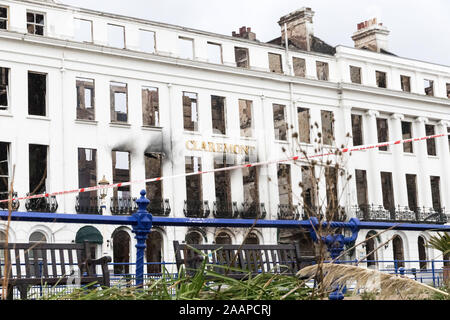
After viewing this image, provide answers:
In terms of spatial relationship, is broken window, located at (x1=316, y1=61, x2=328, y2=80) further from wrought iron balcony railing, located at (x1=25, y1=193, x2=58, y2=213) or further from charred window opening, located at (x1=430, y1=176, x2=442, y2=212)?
wrought iron balcony railing, located at (x1=25, y1=193, x2=58, y2=213)

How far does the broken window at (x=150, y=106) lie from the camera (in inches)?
1374

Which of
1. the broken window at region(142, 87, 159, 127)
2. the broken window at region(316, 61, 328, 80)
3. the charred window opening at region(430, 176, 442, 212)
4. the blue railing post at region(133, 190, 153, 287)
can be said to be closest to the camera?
the blue railing post at region(133, 190, 153, 287)

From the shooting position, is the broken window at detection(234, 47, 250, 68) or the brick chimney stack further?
the brick chimney stack

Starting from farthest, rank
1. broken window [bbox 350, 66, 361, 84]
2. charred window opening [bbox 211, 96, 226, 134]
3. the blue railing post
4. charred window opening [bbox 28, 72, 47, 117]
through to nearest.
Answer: broken window [bbox 350, 66, 361, 84]
charred window opening [bbox 211, 96, 226, 134]
charred window opening [bbox 28, 72, 47, 117]
the blue railing post

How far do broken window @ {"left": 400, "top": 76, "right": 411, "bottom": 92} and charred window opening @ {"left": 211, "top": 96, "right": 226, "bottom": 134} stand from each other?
1294 cm

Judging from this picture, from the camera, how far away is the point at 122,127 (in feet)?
111

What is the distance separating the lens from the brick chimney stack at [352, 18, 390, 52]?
4566 centimetres

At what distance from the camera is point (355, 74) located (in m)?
42.8

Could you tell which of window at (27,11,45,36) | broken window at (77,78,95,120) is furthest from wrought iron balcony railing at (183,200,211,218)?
window at (27,11,45,36)

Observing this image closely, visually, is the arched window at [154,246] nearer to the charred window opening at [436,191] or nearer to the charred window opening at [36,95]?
the charred window opening at [36,95]

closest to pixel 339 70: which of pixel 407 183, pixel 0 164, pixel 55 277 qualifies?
pixel 407 183

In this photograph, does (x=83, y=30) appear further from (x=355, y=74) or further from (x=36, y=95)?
(x=355, y=74)

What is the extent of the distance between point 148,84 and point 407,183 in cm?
1737
